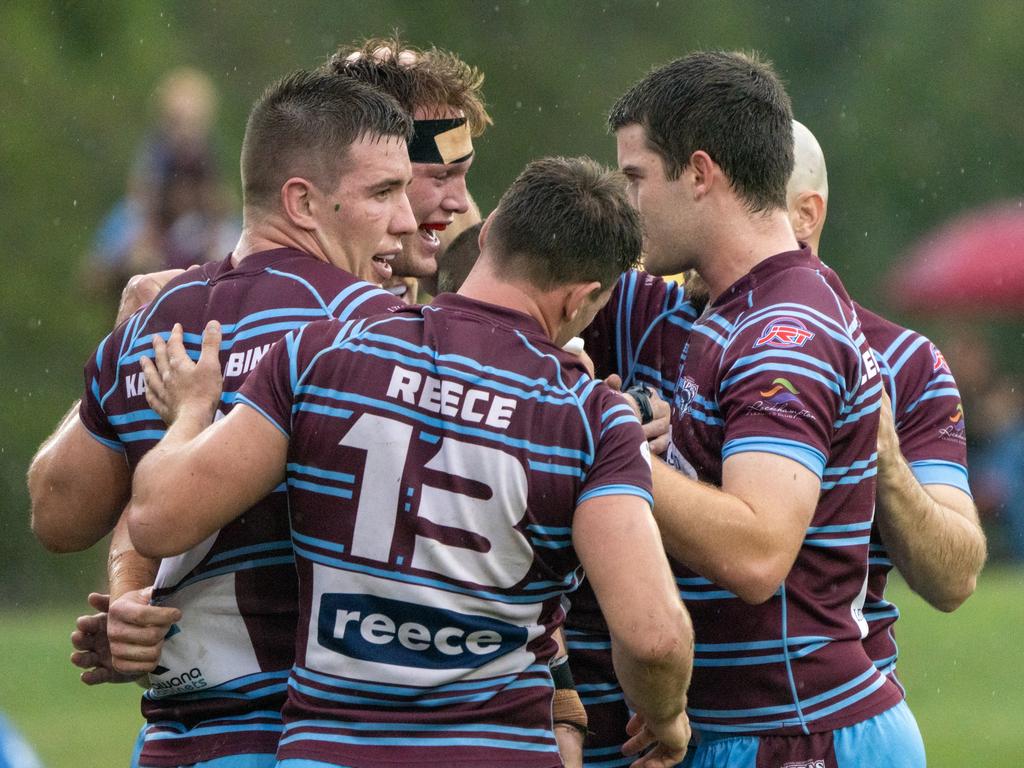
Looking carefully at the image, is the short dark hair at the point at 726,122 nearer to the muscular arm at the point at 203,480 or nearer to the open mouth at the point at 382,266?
the open mouth at the point at 382,266

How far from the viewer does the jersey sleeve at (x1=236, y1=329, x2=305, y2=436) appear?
3.38 meters

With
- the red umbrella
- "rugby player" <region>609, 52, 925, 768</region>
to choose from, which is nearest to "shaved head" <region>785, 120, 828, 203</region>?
"rugby player" <region>609, 52, 925, 768</region>

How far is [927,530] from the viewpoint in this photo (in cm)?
423

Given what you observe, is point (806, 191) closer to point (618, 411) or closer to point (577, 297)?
point (577, 297)

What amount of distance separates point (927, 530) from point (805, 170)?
3.39 ft

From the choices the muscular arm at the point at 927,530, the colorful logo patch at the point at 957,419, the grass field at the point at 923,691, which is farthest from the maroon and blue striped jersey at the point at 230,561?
the grass field at the point at 923,691

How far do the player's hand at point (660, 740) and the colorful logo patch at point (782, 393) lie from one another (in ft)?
2.30

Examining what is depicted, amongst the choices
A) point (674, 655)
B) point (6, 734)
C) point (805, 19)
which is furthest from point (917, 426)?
point (805, 19)

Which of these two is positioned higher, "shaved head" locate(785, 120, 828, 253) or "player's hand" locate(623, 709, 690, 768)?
"shaved head" locate(785, 120, 828, 253)

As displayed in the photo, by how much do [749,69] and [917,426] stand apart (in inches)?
40.2

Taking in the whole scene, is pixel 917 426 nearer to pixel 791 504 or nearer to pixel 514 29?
pixel 791 504

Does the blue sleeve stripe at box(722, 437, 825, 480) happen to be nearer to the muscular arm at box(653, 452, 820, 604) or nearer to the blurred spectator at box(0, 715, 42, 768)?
the muscular arm at box(653, 452, 820, 604)

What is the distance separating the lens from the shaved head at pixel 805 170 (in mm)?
4586

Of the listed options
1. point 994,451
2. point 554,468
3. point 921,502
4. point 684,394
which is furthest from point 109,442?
point 994,451
